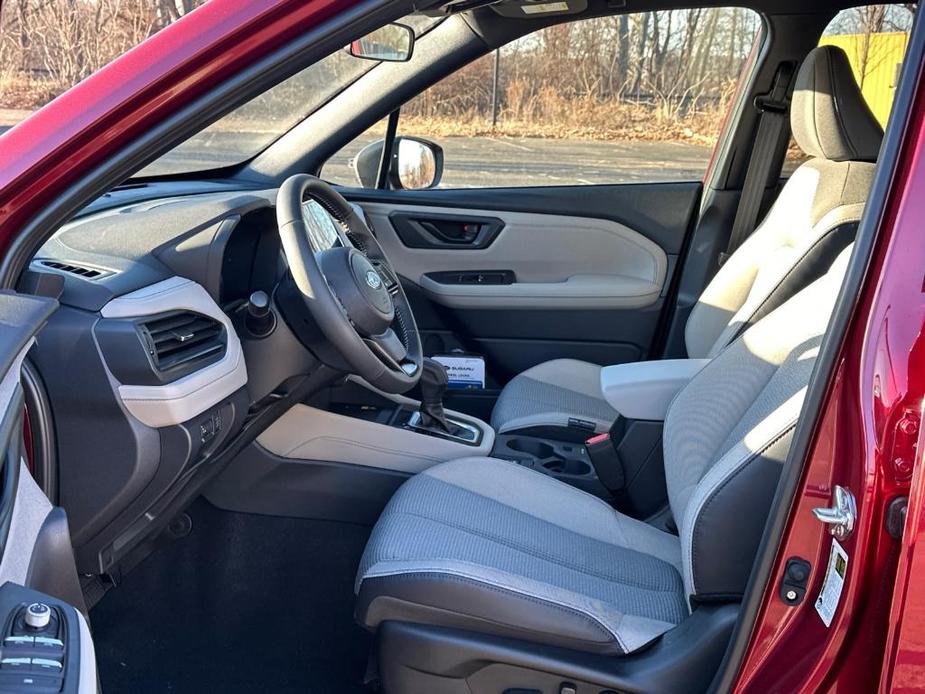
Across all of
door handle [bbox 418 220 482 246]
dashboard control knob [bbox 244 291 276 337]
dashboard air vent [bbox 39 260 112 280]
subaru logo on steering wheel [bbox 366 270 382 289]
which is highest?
dashboard air vent [bbox 39 260 112 280]

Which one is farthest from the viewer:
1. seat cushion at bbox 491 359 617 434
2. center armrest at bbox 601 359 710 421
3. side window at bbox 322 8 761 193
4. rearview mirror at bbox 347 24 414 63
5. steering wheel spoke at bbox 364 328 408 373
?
side window at bbox 322 8 761 193

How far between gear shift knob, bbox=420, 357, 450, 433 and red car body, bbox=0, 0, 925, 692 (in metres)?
1.22

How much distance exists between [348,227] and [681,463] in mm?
909

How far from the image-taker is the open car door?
882 millimetres

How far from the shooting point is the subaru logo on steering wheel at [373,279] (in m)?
1.92

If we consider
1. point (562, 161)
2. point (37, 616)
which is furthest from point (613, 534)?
point (562, 161)

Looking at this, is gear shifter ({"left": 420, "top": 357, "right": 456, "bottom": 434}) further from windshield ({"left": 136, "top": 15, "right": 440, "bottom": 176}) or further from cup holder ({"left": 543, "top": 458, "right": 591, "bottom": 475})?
windshield ({"left": 136, "top": 15, "right": 440, "bottom": 176})

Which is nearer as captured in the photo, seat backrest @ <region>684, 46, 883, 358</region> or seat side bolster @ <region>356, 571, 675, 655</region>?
seat side bolster @ <region>356, 571, 675, 655</region>

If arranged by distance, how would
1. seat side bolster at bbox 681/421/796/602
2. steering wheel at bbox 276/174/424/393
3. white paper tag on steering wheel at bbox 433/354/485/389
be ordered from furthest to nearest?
white paper tag on steering wheel at bbox 433/354/485/389
steering wheel at bbox 276/174/424/393
seat side bolster at bbox 681/421/796/602

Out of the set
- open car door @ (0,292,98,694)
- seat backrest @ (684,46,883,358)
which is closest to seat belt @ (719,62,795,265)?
seat backrest @ (684,46,883,358)

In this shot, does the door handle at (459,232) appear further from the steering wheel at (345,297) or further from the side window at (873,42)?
the steering wheel at (345,297)

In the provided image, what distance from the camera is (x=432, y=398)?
243 centimetres

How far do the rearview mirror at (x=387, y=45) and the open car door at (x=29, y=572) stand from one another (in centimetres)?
136

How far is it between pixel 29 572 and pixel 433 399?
4.67ft
